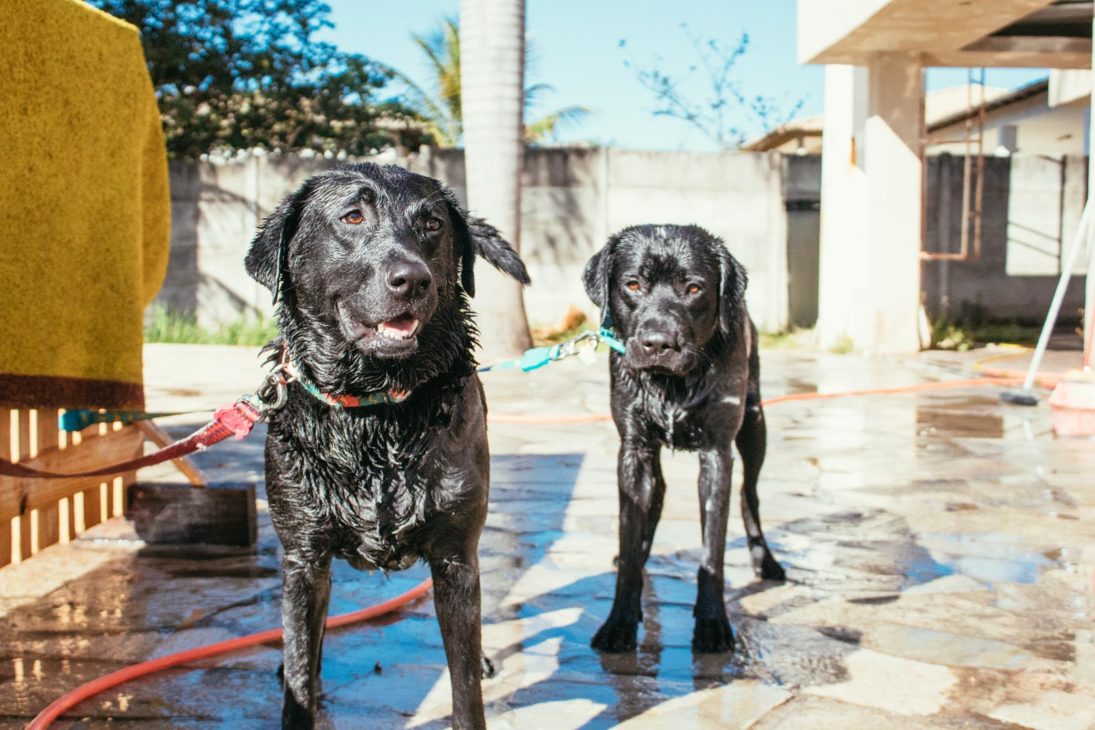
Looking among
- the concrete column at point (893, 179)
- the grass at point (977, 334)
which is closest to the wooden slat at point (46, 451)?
the concrete column at point (893, 179)

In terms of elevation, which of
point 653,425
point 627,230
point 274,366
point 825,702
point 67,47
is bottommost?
point 825,702

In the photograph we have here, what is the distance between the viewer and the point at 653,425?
407 centimetres

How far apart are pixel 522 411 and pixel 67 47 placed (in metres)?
5.96

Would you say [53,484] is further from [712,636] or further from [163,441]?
[712,636]

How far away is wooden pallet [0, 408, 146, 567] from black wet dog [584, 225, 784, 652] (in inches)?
78.9

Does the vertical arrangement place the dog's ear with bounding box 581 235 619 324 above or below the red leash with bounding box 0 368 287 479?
above

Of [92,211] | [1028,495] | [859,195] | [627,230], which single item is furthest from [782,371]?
[92,211]

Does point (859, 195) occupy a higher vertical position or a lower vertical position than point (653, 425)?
higher

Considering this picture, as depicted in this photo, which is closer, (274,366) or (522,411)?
(274,366)

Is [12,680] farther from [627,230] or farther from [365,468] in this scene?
[627,230]

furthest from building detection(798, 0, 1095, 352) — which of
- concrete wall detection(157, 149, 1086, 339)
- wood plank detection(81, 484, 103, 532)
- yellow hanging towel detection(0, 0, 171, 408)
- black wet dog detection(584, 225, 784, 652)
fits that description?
wood plank detection(81, 484, 103, 532)

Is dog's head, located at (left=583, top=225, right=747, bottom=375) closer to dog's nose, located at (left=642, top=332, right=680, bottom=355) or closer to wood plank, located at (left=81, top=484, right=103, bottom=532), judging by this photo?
dog's nose, located at (left=642, top=332, right=680, bottom=355)

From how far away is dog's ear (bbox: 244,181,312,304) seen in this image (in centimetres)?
284

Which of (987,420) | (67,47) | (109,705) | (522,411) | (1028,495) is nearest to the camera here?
(109,705)
